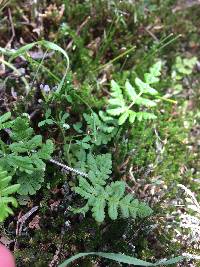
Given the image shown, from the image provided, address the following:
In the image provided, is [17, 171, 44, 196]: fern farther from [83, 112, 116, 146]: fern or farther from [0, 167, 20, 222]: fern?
[83, 112, 116, 146]: fern

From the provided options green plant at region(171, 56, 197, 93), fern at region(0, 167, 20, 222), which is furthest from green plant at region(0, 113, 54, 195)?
green plant at region(171, 56, 197, 93)

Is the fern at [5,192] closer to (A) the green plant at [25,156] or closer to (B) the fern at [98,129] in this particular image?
(A) the green plant at [25,156]

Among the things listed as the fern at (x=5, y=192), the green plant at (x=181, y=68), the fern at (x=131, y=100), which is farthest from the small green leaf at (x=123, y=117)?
the fern at (x=5, y=192)

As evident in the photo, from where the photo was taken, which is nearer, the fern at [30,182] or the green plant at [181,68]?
the fern at [30,182]

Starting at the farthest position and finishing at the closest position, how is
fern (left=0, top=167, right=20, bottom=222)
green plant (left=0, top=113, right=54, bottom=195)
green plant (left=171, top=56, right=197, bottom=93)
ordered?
green plant (left=171, top=56, right=197, bottom=93)
green plant (left=0, top=113, right=54, bottom=195)
fern (left=0, top=167, right=20, bottom=222)

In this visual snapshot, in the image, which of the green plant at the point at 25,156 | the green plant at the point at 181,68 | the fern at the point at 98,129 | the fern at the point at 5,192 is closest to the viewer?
the fern at the point at 5,192

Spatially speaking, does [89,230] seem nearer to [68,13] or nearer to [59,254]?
[59,254]
